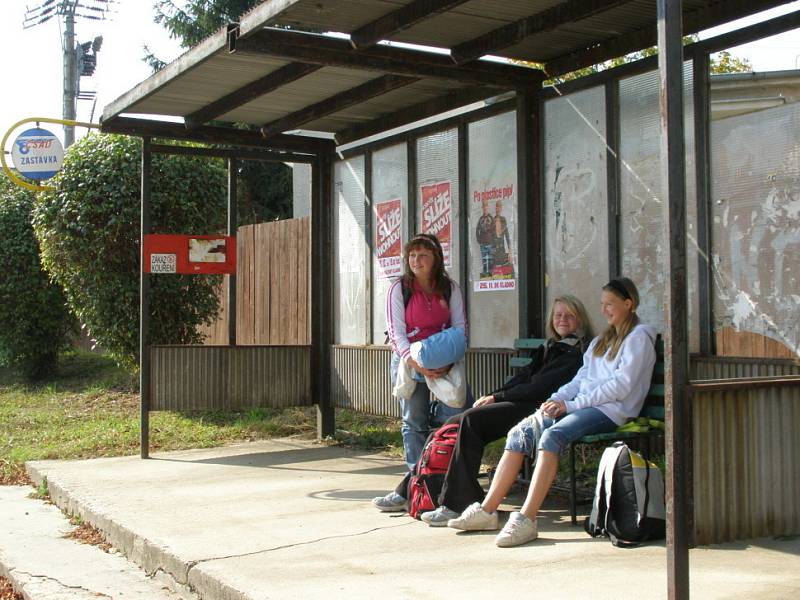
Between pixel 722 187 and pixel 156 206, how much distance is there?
7747mm

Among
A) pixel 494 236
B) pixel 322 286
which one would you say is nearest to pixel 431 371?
pixel 494 236

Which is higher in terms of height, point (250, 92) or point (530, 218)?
point (250, 92)

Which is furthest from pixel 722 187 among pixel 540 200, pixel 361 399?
pixel 361 399

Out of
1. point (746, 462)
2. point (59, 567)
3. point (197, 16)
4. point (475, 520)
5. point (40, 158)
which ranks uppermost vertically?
point (197, 16)

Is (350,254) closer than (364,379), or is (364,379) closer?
(364,379)

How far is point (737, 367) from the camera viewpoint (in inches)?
221

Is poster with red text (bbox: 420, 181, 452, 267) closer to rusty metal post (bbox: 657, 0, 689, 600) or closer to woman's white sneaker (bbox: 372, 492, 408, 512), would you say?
woman's white sneaker (bbox: 372, 492, 408, 512)

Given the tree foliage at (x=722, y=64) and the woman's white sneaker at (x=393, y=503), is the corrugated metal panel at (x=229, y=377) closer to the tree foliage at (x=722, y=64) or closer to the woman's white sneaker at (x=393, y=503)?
the woman's white sneaker at (x=393, y=503)

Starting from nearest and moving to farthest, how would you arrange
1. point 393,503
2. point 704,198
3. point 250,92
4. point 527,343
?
point 704,198 < point 393,503 < point 527,343 < point 250,92

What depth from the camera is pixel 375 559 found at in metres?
5.02

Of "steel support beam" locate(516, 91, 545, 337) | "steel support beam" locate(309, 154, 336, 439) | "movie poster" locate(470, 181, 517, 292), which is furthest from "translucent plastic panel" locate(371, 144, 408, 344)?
"steel support beam" locate(516, 91, 545, 337)

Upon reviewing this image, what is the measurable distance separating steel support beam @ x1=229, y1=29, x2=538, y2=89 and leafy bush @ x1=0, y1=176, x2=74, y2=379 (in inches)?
400

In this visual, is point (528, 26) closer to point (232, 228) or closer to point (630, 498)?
point (630, 498)

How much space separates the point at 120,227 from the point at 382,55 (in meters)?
6.10
